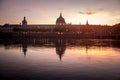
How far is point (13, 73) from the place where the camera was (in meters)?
19.0

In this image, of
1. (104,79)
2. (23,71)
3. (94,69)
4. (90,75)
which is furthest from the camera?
(94,69)

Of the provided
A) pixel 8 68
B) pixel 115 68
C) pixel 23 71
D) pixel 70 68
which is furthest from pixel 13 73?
pixel 115 68

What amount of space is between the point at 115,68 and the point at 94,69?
1894mm

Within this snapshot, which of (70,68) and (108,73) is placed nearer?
→ (108,73)

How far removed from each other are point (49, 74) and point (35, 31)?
467ft

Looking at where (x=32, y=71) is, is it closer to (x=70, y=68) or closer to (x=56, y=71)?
(x=56, y=71)

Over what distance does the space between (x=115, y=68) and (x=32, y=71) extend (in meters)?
6.83

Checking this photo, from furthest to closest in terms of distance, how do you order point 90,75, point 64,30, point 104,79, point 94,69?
1. point 64,30
2. point 94,69
3. point 90,75
4. point 104,79

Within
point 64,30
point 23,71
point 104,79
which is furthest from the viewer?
point 64,30

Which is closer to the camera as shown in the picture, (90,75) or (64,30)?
(90,75)

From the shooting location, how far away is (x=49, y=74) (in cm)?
1881

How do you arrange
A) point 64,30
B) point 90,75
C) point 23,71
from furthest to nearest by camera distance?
point 64,30 → point 23,71 → point 90,75

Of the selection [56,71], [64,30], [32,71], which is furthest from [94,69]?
[64,30]

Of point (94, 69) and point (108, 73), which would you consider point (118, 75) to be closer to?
point (108, 73)
